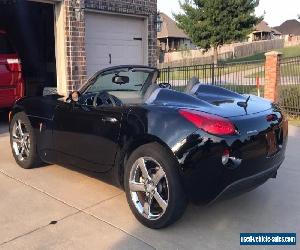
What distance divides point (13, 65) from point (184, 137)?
606 centimetres

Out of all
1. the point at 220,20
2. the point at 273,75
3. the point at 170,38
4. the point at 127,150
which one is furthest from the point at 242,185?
the point at 170,38

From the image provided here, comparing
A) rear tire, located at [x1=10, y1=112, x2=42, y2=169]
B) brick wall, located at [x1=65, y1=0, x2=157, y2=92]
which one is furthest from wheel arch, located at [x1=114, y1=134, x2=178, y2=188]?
brick wall, located at [x1=65, y1=0, x2=157, y2=92]

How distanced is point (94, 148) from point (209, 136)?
1340mm

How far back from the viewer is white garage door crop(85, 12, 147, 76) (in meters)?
9.41

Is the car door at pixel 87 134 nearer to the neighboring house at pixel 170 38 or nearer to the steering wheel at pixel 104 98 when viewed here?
the steering wheel at pixel 104 98

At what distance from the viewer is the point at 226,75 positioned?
1862cm

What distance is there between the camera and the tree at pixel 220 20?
31641 millimetres

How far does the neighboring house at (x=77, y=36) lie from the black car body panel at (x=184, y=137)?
14.6 ft

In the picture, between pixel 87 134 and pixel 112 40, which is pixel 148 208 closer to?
pixel 87 134

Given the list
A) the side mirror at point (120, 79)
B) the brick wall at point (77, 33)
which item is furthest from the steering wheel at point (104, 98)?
the brick wall at point (77, 33)

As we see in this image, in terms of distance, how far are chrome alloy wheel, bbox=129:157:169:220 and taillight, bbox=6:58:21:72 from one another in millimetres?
5528

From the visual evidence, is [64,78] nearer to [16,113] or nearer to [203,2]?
[16,113]

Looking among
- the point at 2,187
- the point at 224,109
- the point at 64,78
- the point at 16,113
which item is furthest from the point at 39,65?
the point at 224,109

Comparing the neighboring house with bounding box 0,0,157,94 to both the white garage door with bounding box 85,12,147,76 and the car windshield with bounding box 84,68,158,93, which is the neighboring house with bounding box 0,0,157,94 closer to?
the white garage door with bounding box 85,12,147,76
